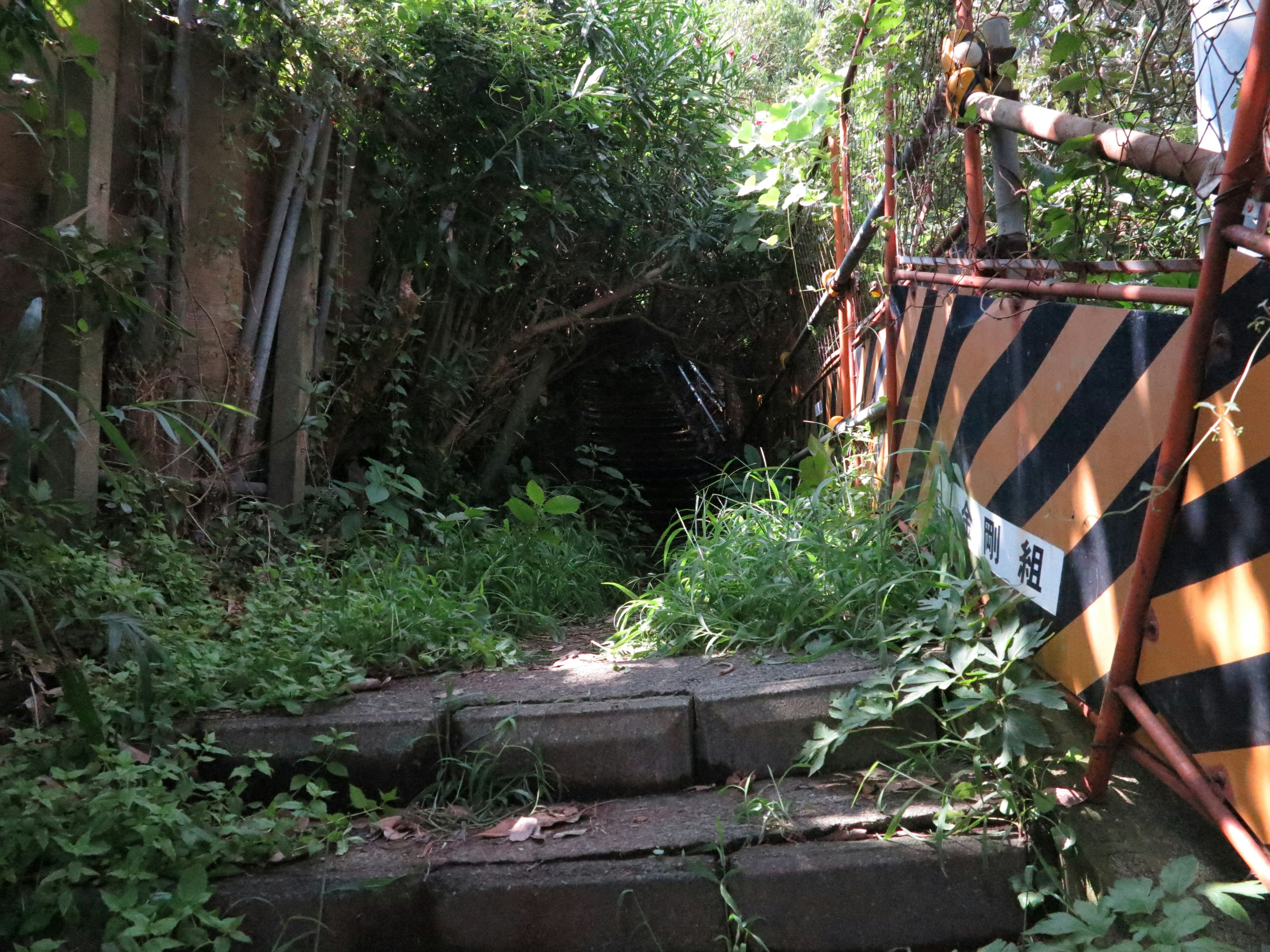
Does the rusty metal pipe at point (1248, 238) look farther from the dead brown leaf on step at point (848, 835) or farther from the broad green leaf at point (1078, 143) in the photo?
the dead brown leaf on step at point (848, 835)

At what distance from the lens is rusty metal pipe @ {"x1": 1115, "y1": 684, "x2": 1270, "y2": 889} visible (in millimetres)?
1125

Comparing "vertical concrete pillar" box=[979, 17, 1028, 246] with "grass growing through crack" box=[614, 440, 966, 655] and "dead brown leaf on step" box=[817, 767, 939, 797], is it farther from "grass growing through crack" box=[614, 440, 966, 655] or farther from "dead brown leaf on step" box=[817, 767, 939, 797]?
"dead brown leaf on step" box=[817, 767, 939, 797]

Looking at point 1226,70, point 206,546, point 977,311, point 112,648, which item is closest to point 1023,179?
point 977,311

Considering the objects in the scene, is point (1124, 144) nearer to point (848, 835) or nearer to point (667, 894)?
point (848, 835)

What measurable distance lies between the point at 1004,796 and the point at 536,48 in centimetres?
396

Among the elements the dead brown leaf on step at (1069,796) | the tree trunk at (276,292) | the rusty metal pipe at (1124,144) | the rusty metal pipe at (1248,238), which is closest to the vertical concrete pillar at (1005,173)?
the rusty metal pipe at (1124,144)

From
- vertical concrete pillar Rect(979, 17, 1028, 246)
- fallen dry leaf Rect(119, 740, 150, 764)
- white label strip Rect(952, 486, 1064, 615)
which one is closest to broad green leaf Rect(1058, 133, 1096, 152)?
vertical concrete pillar Rect(979, 17, 1028, 246)

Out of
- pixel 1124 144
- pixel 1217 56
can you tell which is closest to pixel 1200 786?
pixel 1124 144

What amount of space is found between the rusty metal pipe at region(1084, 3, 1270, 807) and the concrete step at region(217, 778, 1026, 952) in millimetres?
301

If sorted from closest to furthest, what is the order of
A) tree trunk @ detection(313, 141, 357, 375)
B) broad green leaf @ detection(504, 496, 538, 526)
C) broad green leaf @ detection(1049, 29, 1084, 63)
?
broad green leaf @ detection(1049, 29, 1084, 63), tree trunk @ detection(313, 141, 357, 375), broad green leaf @ detection(504, 496, 538, 526)

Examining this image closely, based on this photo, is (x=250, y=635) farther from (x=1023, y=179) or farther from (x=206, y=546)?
(x=1023, y=179)

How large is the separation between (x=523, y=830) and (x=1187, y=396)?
1.40 metres

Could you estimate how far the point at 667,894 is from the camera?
155 centimetres

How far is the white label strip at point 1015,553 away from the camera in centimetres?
172
